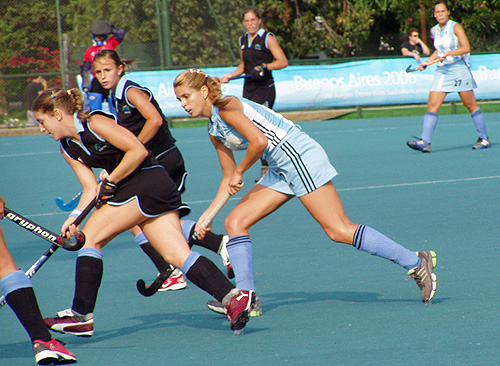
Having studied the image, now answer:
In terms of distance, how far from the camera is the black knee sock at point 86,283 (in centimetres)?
413

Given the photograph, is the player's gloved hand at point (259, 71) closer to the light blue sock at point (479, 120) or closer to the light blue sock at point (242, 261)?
the light blue sock at point (479, 120)

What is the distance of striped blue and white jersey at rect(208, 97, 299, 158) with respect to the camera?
4312mm

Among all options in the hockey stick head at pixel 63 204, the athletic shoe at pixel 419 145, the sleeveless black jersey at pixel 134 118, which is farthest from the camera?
the athletic shoe at pixel 419 145

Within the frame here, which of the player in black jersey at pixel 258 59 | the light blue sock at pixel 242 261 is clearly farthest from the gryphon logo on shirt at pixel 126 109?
the player in black jersey at pixel 258 59

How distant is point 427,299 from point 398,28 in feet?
94.8

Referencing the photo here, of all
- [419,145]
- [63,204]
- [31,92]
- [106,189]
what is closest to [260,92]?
[419,145]

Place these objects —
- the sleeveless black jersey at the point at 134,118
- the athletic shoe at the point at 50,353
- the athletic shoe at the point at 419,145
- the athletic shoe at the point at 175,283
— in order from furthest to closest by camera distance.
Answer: the athletic shoe at the point at 419,145 → the sleeveless black jersey at the point at 134,118 → the athletic shoe at the point at 175,283 → the athletic shoe at the point at 50,353

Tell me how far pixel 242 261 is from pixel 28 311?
1.24 metres

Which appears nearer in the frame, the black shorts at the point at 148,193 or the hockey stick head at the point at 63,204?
the black shorts at the point at 148,193

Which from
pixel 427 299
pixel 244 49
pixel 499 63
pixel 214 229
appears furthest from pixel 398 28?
pixel 427 299

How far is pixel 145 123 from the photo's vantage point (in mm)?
5457

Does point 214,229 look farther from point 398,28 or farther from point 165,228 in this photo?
point 398,28

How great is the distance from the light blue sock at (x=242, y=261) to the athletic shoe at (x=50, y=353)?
3.44 ft

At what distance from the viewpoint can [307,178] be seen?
4398 mm
